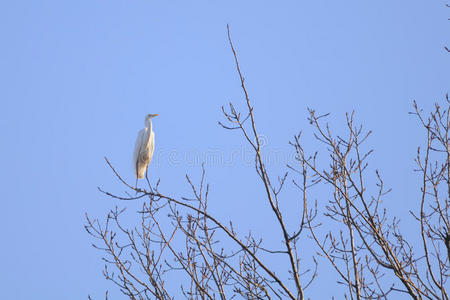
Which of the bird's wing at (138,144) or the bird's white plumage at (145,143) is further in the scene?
the bird's wing at (138,144)

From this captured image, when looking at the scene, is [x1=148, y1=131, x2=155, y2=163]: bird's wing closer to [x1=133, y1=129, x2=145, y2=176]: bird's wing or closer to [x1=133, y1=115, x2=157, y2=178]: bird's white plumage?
[x1=133, y1=115, x2=157, y2=178]: bird's white plumage

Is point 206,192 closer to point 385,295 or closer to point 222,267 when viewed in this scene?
point 222,267

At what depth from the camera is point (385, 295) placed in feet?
13.6

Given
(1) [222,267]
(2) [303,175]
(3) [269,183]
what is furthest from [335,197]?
(1) [222,267]

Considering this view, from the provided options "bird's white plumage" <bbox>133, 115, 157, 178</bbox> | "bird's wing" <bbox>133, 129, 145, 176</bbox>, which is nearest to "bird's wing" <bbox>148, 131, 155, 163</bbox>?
"bird's white plumage" <bbox>133, 115, 157, 178</bbox>

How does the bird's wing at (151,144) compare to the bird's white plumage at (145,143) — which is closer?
the bird's white plumage at (145,143)

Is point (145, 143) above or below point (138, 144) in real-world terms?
below

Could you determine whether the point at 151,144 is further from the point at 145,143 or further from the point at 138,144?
the point at 138,144

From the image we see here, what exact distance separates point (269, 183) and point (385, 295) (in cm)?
157

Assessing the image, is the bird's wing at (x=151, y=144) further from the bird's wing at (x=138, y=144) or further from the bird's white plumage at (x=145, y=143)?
the bird's wing at (x=138, y=144)

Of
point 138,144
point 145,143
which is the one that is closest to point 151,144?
point 145,143

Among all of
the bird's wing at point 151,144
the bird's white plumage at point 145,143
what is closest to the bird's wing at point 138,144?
the bird's white plumage at point 145,143

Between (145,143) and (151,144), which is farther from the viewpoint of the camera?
(151,144)

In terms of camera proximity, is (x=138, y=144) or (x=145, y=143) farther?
(x=138, y=144)
